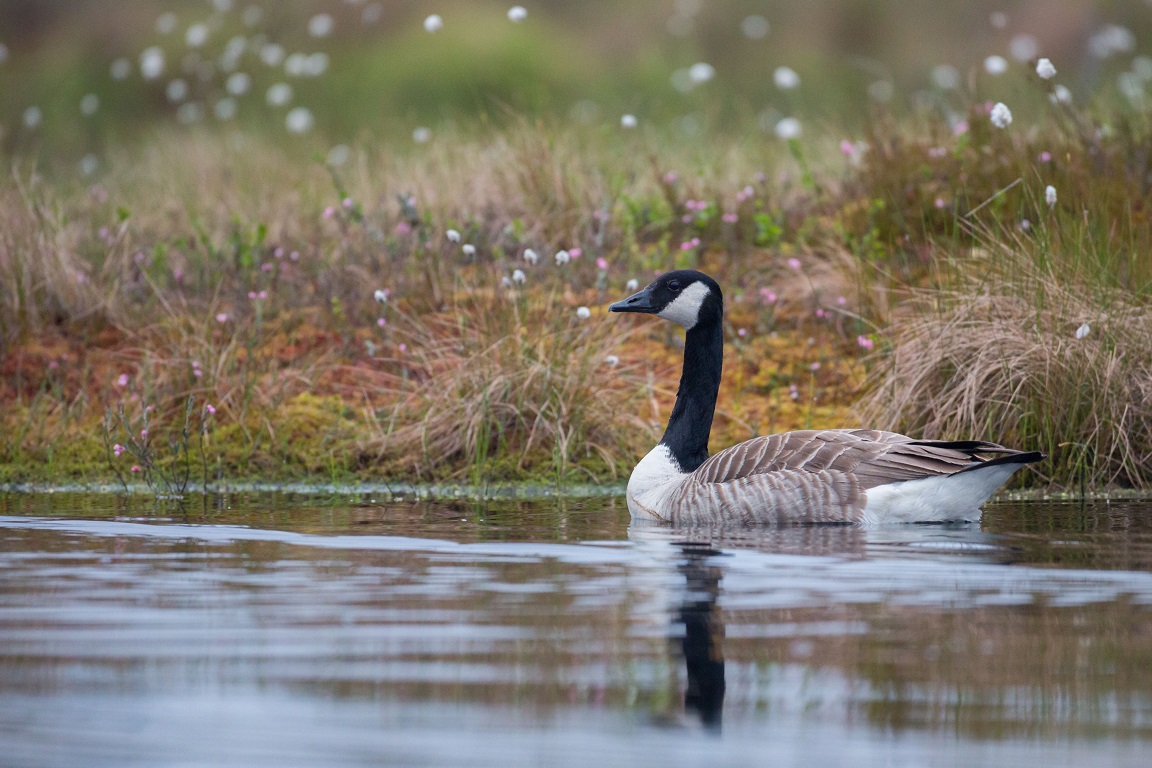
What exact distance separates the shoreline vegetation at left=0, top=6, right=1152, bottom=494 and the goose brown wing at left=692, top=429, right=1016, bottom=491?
1517 millimetres

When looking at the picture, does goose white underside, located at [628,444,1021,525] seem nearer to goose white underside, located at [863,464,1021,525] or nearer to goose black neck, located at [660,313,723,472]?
goose white underside, located at [863,464,1021,525]

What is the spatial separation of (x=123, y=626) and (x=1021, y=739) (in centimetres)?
286

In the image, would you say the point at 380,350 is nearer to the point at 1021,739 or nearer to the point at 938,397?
the point at 938,397

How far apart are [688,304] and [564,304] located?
2.86 metres

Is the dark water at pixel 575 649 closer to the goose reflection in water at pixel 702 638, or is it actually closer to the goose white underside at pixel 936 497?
the goose reflection in water at pixel 702 638

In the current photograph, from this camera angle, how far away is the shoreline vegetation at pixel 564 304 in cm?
990

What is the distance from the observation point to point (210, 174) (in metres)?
16.3

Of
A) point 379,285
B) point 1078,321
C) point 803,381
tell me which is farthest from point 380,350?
point 1078,321

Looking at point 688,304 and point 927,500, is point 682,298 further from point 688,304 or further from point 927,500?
point 927,500

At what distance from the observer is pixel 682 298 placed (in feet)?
30.6

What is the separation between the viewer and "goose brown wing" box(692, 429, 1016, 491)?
26.2 ft

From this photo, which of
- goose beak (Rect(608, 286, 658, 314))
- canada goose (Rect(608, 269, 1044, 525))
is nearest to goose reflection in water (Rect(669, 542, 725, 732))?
canada goose (Rect(608, 269, 1044, 525))

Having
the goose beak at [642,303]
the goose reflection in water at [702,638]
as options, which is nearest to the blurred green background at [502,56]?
the goose beak at [642,303]

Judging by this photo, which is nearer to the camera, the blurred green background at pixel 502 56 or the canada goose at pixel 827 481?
the canada goose at pixel 827 481
